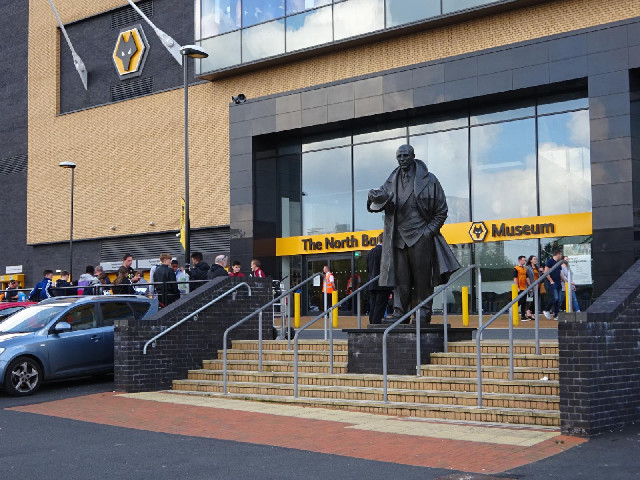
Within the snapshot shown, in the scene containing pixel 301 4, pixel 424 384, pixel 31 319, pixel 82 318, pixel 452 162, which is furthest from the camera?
pixel 301 4

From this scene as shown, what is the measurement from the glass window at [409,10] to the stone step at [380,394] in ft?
52.3

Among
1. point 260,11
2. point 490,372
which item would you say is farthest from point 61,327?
point 260,11

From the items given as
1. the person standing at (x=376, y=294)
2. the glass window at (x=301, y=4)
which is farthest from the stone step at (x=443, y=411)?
the glass window at (x=301, y=4)

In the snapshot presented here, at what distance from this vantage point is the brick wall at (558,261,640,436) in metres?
8.96

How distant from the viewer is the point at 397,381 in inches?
460

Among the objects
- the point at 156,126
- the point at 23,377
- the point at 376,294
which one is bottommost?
the point at 23,377

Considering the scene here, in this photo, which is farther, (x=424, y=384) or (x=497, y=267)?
(x=497, y=267)

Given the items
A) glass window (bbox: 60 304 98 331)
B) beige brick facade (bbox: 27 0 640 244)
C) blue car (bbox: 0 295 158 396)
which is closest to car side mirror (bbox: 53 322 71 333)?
blue car (bbox: 0 295 158 396)

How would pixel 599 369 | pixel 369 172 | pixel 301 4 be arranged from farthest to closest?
pixel 369 172 < pixel 301 4 < pixel 599 369

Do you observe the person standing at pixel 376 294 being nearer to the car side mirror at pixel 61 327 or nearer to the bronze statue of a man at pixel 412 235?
the bronze statue of a man at pixel 412 235

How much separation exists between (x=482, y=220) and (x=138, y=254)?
48.7 ft

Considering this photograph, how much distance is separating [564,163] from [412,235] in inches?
563

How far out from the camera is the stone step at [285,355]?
44.3ft

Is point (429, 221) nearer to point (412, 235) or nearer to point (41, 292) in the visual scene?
point (412, 235)
